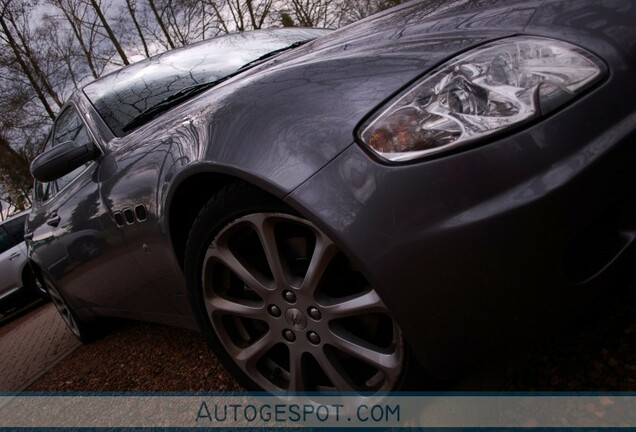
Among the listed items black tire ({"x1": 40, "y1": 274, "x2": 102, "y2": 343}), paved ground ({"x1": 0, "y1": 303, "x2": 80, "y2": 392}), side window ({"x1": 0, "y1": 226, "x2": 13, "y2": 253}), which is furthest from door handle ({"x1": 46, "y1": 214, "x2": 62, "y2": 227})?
side window ({"x1": 0, "y1": 226, "x2": 13, "y2": 253})

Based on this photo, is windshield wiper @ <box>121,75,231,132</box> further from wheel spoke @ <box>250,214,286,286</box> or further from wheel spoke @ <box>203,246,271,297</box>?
wheel spoke @ <box>250,214,286,286</box>

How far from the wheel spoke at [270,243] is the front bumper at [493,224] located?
0.81 ft

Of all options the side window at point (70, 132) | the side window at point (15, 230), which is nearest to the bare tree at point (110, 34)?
the side window at point (15, 230)

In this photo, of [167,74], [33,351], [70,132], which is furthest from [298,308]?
[33,351]

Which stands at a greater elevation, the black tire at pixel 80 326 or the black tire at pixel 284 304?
the black tire at pixel 284 304

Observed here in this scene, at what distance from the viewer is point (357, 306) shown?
1231 mm

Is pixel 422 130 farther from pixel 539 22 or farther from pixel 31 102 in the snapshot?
pixel 31 102

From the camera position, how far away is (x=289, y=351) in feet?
4.85

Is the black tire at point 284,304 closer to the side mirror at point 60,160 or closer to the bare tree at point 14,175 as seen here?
the side mirror at point 60,160

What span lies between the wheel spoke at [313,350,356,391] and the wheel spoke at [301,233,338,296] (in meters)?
0.21

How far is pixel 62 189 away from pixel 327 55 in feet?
6.22

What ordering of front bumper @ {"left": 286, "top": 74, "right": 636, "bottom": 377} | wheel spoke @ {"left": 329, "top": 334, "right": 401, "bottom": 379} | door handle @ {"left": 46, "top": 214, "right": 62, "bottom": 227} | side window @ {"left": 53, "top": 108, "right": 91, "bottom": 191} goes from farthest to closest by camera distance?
door handle @ {"left": 46, "top": 214, "right": 62, "bottom": 227}
side window @ {"left": 53, "top": 108, "right": 91, "bottom": 191}
wheel spoke @ {"left": 329, "top": 334, "right": 401, "bottom": 379}
front bumper @ {"left": 286, "top": 74, "right": 636, "bottom": 377}

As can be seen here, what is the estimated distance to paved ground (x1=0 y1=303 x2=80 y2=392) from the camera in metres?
3.25

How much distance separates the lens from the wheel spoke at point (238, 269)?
1438 mm
